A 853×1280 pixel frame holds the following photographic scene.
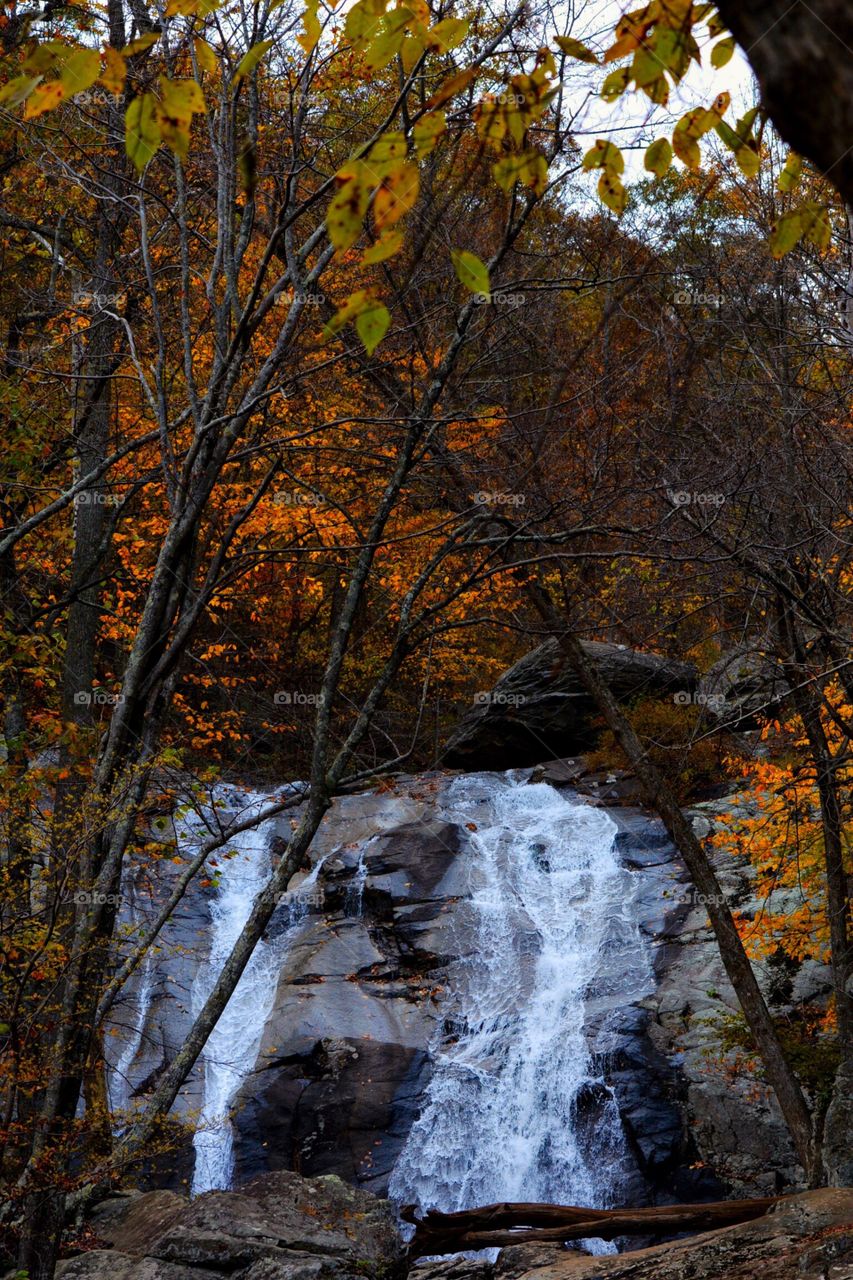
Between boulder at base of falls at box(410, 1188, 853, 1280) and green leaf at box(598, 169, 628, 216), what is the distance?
14.9 feet

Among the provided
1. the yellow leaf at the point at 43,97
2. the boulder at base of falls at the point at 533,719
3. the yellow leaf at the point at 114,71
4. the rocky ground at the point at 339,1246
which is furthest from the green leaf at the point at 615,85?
the boulder at base of falls at the point at 533,719

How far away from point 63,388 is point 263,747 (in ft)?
40.5

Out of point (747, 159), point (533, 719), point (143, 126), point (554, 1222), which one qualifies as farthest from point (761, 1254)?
point (533, 719)

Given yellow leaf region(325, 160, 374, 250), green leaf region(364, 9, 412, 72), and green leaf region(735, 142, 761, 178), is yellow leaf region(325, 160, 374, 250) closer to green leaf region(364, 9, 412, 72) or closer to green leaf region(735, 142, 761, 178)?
green leaf region(364, 9, 412, 72)

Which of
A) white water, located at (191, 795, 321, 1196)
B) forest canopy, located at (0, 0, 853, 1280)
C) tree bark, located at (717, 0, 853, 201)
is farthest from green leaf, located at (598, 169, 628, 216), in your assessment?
white water, located at (191, 795, 321, 1196)

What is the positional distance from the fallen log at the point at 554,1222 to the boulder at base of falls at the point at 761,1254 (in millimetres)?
1040

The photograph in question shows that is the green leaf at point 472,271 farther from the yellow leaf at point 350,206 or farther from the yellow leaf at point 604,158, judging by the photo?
the yellow leaf at point 604,158

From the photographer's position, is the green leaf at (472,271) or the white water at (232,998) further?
the white water at (232,998)

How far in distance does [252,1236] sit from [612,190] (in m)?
7.21

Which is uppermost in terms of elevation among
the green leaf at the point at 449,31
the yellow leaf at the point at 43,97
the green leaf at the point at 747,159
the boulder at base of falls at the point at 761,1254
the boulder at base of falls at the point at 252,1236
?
the green leaf at the point at 449,31

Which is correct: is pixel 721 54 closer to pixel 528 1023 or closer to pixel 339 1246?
pixel 339 1246

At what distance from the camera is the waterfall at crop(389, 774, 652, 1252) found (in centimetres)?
1222

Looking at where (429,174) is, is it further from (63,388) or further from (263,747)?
(263,747)

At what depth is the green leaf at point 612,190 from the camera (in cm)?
273
